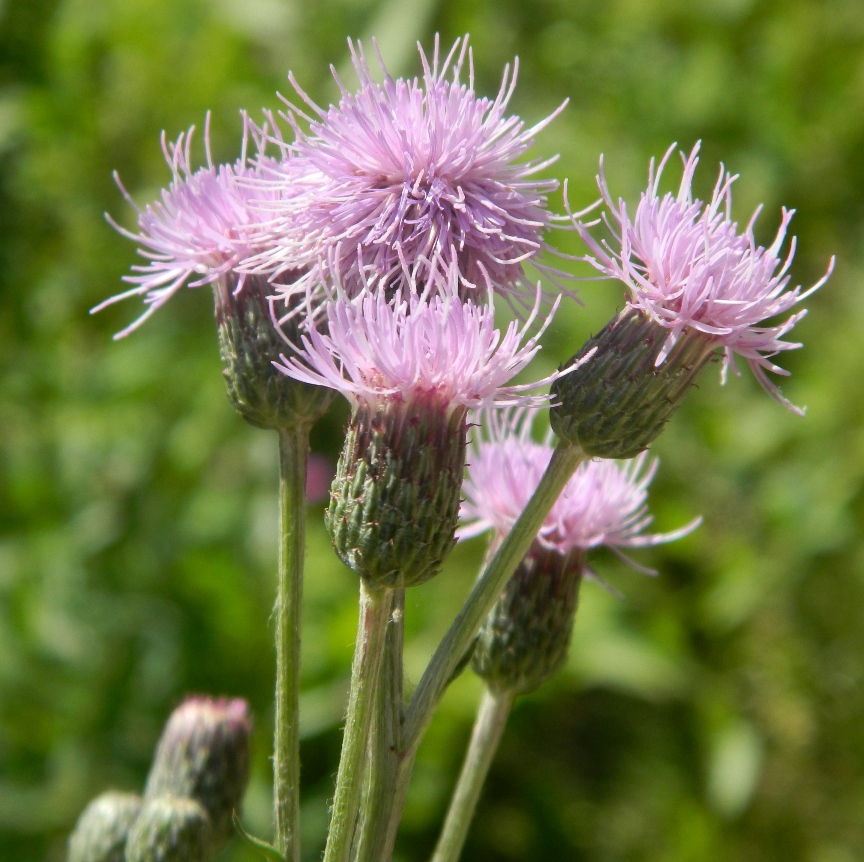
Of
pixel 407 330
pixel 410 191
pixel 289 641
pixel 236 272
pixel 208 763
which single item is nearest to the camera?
pixel 407 330

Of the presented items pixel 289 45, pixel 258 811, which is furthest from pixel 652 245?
pixel 289 45

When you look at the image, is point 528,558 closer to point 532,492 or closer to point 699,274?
point 532,492

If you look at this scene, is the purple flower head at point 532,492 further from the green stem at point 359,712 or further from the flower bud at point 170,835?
the flower bud at point 170,835

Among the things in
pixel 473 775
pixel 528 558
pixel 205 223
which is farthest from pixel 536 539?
pixel 205 223

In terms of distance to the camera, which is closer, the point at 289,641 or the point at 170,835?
the point at 289,641

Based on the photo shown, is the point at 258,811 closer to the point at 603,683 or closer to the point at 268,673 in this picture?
the point at 268,673

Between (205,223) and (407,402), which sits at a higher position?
(205,223)

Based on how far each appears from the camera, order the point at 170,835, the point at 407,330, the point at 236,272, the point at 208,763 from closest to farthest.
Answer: the point at 407,330
the point at 236,272
the point at 170,835
the point at 208,763
